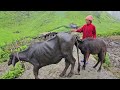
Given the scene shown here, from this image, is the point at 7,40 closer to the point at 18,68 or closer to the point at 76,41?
the point at 18,68

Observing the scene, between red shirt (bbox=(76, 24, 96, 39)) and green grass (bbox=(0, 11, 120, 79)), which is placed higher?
red shirt (bbox=(76, 24, 96, 39))


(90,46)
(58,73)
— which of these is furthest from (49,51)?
(90,46)

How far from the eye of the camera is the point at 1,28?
2164 centimetres

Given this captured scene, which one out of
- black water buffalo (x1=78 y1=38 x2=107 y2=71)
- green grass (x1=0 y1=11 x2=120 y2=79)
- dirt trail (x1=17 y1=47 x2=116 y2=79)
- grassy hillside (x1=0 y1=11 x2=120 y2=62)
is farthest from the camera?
grassy hillside (x1=0 y1=11 x2=120 y2=62)

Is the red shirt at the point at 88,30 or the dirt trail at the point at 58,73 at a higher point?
the red shirt at the point at 88,30

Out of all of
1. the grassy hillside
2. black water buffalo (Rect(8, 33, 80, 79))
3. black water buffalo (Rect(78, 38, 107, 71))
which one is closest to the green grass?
the grassy hillside

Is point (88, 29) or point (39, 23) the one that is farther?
point (39, 23)

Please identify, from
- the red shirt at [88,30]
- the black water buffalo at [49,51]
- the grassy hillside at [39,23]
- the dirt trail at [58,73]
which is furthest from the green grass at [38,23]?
the black water buffalo at [49,51]

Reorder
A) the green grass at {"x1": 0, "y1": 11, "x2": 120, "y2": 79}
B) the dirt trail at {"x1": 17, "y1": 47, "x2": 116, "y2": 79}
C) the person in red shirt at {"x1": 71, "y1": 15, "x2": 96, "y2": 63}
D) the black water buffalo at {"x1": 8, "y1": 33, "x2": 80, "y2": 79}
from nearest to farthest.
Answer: the black water buffalo at {"x1": 8, "y1": 33, "x2": 80, "y2": 79} → the dirt trail at {"x1": 17, "y1": 47, "x2": 116, "y2": 79} → the person in red shirt at {"x1": 71, "y1": 15, "x2": 96, "y2": 63} → the green grass at {"x1": 0, "y1": 11, "x2": 120, "y2": 79}

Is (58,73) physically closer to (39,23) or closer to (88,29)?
(88,29)

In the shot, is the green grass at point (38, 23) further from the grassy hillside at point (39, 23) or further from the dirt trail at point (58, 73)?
the dirt trail at point (58, 73)

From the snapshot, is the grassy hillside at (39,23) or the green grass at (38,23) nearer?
the green grass at (38,23)

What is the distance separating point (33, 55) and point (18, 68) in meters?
2.45

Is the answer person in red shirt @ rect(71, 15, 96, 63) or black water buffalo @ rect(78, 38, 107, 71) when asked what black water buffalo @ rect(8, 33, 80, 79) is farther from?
person in red shirt @ rect(71, 15, 96, 63)
